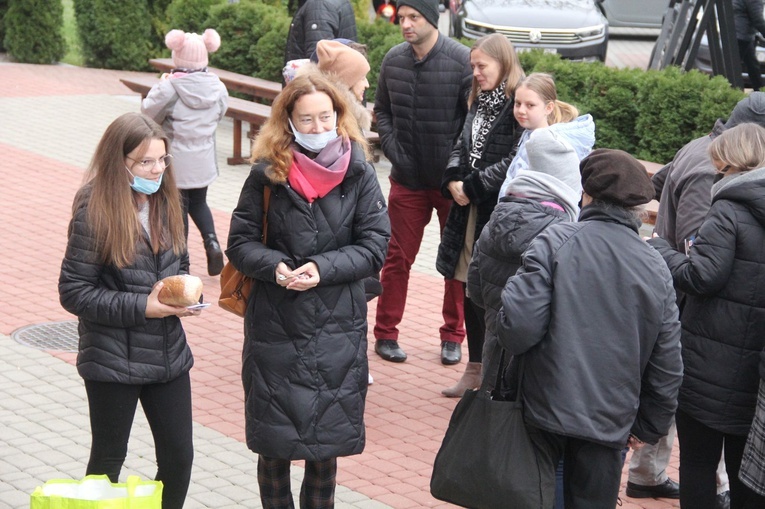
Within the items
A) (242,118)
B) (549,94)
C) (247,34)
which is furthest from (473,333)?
(247,34)

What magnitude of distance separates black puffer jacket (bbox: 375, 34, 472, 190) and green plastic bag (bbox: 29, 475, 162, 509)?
3.68 meters

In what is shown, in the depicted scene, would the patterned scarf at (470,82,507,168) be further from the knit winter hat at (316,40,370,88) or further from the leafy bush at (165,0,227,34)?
the leafy bush at (165,0,227,34)

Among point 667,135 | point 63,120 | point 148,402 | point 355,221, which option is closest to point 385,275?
point 355,221

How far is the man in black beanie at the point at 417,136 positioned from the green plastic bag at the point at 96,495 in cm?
354

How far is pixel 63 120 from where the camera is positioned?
14805mm

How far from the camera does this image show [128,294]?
430cm

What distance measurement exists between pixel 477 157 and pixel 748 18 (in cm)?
870

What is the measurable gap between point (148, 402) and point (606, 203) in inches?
75.7

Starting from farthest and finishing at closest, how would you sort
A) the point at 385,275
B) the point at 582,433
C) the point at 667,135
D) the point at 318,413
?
the point at 667,135 → the point at 385,275 → the point at 318,413 → the point at 582,433

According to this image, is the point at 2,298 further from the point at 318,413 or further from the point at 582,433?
the point at 582,433

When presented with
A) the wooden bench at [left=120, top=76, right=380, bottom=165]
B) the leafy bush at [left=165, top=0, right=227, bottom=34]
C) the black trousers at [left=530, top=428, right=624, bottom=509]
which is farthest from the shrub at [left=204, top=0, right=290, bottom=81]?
the black trousers at [left=530, top=428, right=624, bottom=509]

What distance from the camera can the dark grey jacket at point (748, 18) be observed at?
45.4 feet

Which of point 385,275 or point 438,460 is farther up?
point 438,460

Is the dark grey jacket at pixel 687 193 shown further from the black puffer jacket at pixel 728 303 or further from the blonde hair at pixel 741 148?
the black puffer jacket at pixel 728 303
